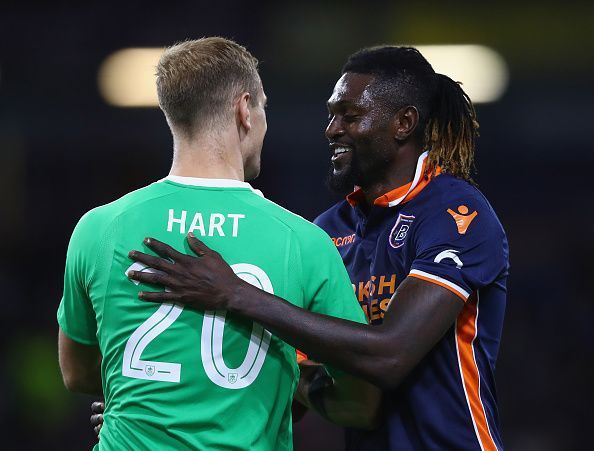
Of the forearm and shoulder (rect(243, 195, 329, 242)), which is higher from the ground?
shoulder (rect(243, 195, 329, 242))

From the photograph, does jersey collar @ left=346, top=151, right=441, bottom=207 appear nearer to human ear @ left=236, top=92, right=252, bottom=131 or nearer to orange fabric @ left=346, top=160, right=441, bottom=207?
orange fabric @ left=346, top=160, right=441, bottom=207

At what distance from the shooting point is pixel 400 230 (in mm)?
3359

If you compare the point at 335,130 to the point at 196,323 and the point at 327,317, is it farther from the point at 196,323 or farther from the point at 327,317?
the point at 196,323

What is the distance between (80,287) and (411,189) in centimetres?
130

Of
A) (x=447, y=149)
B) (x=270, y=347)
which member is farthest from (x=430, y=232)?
(x=270, y=347)

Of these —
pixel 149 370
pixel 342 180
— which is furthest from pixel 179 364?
pixel 342 180

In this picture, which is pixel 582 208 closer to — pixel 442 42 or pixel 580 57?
pixel 580 57

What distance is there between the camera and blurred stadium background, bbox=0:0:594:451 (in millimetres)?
12258

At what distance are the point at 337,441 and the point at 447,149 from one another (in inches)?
266

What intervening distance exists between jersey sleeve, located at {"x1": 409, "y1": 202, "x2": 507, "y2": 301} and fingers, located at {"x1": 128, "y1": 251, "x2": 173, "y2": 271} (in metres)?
0.88

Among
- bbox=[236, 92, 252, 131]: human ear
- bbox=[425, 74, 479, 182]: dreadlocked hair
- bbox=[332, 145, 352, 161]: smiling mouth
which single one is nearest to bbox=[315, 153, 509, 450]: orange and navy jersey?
bbox=[425, 74, 479, 182]: dreadlocked hair

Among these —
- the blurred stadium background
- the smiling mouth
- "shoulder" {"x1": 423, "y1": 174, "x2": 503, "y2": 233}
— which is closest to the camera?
"shoulder" {"x1": 423, "y1": 174, "x2": 503, "y2": 233}

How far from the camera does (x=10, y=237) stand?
1305cm

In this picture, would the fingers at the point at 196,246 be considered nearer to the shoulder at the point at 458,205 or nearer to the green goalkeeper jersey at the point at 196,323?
the green goalkeeper jersey at the point at 196,323
